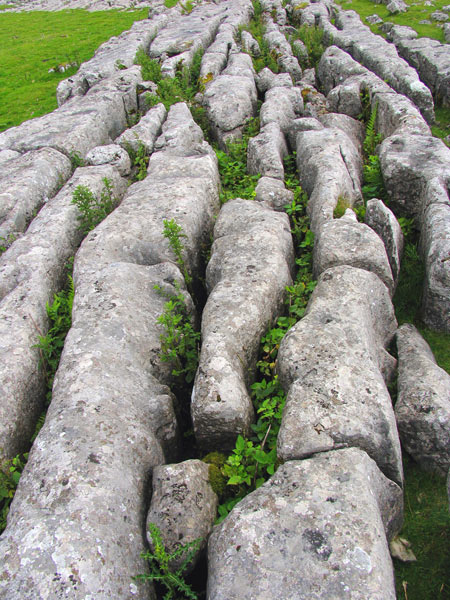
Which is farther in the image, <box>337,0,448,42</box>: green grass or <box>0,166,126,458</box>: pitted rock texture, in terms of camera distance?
<box>337,0,448,42</box>: green grass

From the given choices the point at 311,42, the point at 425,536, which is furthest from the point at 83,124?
the point at 311,42

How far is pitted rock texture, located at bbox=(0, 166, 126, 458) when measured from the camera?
7.05 metres

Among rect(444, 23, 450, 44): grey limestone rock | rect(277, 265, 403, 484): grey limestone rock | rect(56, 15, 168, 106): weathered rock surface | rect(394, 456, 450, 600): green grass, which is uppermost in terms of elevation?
rect(56, 15, 168, 106): weathered rock surface

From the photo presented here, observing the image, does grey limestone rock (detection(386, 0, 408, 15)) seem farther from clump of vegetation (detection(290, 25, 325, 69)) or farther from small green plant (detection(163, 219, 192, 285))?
small green plant (detection(163, 219, 192, 285))

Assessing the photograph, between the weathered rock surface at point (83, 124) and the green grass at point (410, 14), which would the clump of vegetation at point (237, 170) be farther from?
the green grass at point (410, 14)

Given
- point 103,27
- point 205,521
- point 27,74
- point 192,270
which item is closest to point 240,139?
point 192,270

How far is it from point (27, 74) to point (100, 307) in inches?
1126

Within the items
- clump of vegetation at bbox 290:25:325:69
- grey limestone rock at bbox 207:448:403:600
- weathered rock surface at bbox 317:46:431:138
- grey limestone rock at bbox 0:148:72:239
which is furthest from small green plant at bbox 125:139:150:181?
clump of vegetation at bbox 290:25:325:69

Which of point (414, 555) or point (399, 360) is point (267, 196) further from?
point (414, 555)

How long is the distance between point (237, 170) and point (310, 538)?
11.2 meters

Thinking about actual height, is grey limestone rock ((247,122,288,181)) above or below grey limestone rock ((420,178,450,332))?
above

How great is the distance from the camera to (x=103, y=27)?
40688 mm

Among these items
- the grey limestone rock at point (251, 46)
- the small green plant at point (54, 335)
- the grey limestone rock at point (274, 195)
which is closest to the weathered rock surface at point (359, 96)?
the grey limestone rock at point (251, 46)

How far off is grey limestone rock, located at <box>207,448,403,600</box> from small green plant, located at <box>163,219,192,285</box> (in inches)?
190
